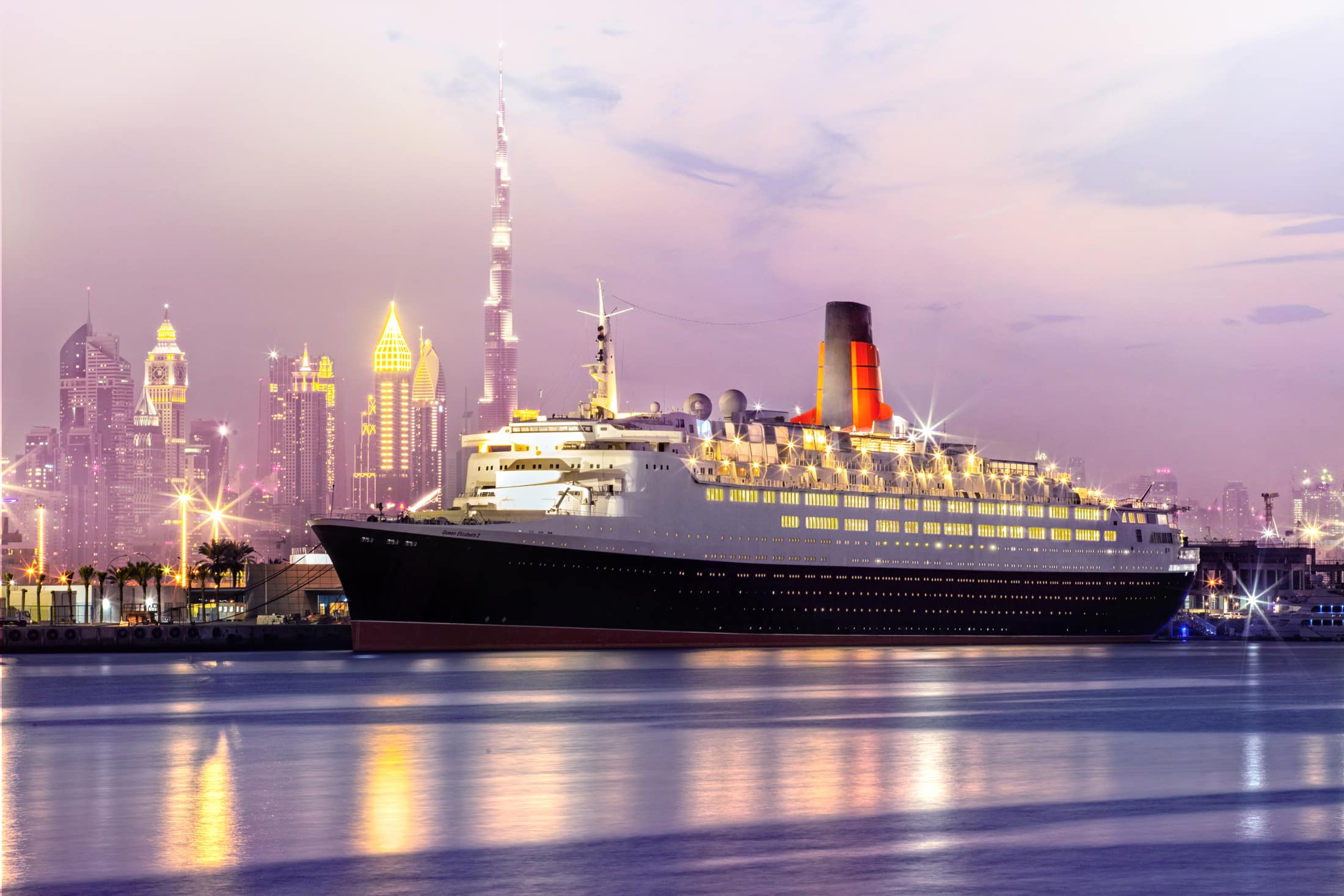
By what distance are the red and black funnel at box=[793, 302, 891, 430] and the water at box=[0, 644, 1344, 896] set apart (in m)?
42.1

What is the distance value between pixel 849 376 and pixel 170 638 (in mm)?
42201

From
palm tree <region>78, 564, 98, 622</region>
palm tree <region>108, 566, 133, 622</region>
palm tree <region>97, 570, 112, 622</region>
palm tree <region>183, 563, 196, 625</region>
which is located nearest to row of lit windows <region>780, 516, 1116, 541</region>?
palm tree <region>183, 563, 196, 625</region>

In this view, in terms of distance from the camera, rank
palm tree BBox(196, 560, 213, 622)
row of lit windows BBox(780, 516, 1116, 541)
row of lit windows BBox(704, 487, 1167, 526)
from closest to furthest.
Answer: row of lit windows BBox(704, 487, 1167, 526) → row of lit windows BBox(780, 516, 1116, 541) → palm tree BBox(196, 560, 213, 622)

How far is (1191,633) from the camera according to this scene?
138 metres

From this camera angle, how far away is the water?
69.5ft

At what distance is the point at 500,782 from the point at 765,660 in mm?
42737

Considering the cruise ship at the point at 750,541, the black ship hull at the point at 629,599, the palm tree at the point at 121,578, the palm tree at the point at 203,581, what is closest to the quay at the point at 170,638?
the palm tree at the point at 121,578

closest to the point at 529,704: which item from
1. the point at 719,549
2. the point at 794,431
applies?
the point at 719,549

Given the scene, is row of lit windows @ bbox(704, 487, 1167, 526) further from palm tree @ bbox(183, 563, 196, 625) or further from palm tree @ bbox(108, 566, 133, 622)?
palm tree @ bbox(108, 566, 133, 622)

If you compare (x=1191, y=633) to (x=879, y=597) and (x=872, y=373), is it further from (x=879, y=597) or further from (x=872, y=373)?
(x=879, y=597)

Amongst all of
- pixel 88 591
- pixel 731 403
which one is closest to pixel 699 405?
pixel 731 403

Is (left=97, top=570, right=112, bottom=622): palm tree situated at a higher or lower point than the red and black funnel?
lower

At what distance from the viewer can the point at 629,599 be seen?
7544 centimetres

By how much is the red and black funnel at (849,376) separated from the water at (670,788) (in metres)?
42.1
